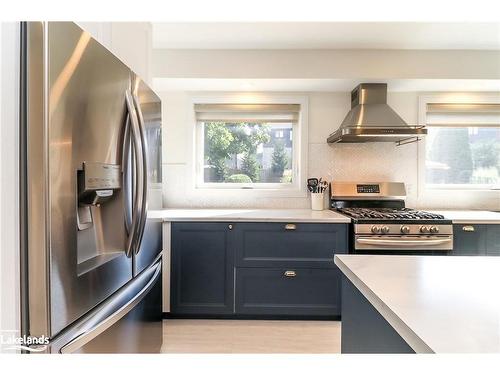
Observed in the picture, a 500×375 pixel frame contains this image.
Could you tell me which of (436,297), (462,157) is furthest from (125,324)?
(462,157)

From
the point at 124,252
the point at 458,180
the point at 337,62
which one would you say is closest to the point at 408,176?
the point at 458,180

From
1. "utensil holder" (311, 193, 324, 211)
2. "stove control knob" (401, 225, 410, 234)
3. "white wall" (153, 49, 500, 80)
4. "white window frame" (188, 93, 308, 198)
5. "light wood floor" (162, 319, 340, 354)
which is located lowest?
"light wood floor" (162, 319, 340, 354)

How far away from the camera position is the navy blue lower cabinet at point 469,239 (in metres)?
2.46

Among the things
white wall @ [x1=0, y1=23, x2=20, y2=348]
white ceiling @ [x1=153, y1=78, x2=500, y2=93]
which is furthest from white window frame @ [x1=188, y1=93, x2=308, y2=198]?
white wall @ [x1=0, y1=23, x2=20, y2=348]

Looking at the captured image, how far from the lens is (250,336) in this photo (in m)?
2.29

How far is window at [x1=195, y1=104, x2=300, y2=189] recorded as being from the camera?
3.17 meters

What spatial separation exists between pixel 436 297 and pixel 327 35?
2.23 metres

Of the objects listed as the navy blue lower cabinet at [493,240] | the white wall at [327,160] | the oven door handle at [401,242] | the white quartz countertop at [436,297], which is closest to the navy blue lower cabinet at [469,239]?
the navy blue lower cabinet at [493,240]

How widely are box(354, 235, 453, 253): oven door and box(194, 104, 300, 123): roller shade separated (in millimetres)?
1414

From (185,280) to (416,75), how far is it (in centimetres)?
264

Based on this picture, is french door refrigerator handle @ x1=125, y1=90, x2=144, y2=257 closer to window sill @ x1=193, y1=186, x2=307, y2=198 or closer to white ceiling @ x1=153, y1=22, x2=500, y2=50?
white ceiling @ x1=153, y1=22, x2=500, y2=50

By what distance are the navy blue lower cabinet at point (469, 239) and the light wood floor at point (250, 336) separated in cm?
116

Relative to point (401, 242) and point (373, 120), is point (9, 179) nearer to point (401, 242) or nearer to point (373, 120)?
point (401, 242)
